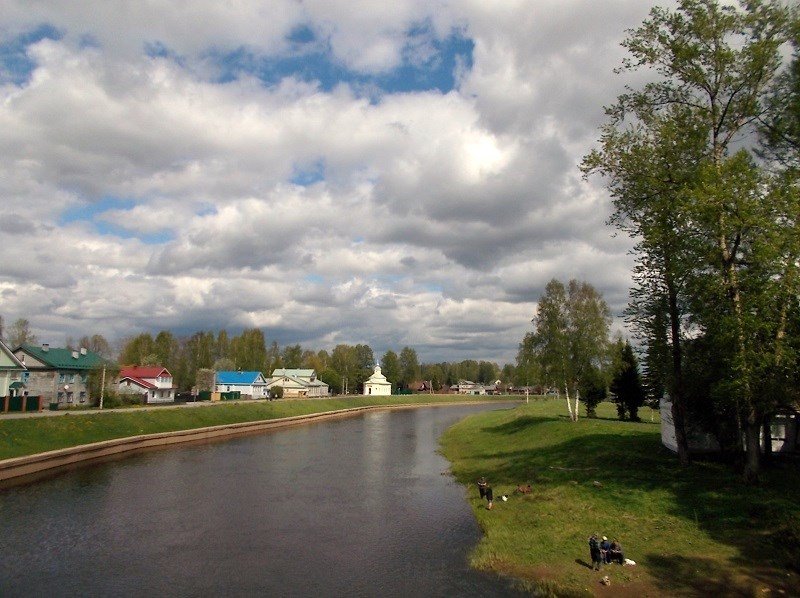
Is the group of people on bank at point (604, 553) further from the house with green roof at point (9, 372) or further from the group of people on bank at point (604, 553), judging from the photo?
the house with green roof at point (9, 372)

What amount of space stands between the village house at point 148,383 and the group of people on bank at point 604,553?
82.0 metres

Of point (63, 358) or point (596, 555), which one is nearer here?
point (596, 555)

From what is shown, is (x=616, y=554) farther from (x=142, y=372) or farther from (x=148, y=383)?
(x=142, y=372)

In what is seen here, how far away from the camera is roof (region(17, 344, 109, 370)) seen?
71.4 metres

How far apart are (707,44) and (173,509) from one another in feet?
119

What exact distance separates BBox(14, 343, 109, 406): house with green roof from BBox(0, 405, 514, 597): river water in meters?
31.3

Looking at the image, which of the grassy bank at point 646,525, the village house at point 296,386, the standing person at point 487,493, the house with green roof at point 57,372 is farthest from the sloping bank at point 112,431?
the village house at point 296,386

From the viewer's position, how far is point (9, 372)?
65125 millimetres

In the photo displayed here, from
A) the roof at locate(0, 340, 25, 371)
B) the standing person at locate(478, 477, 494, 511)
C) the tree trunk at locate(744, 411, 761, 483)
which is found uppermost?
the roof at locate(0, 340, 25, 371)

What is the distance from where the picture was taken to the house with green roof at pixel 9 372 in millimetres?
63938

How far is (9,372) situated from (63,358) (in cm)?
1082

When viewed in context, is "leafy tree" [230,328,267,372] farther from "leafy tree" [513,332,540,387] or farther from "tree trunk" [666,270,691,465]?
"tree trunk" [666,270,691,465]

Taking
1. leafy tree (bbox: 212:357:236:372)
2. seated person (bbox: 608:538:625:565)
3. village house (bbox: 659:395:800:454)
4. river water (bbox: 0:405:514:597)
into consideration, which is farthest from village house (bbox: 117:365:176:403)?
seated person (bbox: 608:538:625:565)

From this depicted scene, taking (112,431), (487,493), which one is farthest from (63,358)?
(487,493)
